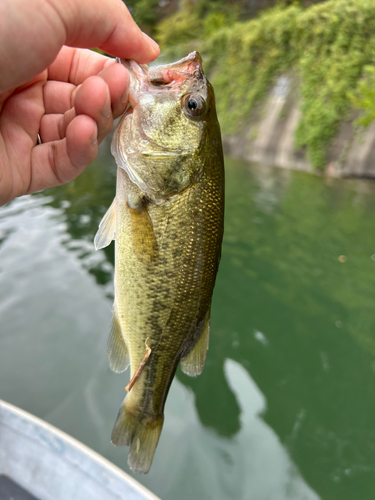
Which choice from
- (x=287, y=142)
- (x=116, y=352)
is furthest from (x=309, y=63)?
(x=116, y=352)

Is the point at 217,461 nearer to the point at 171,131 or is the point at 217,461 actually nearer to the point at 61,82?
the point at 171,131

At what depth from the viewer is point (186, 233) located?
1606 mm

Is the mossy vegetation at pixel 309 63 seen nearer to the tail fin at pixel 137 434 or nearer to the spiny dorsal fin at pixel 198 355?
the spiny dorsal fin at pixel 198 355

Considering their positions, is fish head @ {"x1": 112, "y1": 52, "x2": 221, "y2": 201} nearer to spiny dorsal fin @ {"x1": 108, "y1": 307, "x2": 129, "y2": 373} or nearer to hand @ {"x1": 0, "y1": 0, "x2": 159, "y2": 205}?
hand @ {"x1": 0, "y1": 0, "x2": 159, "y2": 205}

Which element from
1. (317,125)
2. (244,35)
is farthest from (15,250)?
(244,35)

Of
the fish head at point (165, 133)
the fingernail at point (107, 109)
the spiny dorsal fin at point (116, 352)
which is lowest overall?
the spiny dorsal fin at point (116, 352)

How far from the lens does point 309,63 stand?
13938 millimetres

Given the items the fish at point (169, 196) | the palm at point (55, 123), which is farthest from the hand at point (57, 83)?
the fish at point (169, 196)

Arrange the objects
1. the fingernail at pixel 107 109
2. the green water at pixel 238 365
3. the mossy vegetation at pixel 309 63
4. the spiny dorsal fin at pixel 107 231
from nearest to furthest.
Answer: the fingernail at pixel 107 109, the spiny dorsal fin at pixel 107 231, the green water at pixel 238 365, the mossy vegetation at pixel 309 63

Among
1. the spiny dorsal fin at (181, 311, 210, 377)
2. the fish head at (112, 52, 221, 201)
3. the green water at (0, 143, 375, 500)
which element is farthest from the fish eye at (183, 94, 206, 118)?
the green water at (0, 143, 375, 500)

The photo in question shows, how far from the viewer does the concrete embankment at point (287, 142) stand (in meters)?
11.6

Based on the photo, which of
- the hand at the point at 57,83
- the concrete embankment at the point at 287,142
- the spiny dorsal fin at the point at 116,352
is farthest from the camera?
the concrete embankment at the point at 287,142

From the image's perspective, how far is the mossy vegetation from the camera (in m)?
12.3

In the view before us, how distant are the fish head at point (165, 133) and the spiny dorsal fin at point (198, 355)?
2.25ft
